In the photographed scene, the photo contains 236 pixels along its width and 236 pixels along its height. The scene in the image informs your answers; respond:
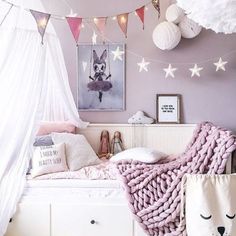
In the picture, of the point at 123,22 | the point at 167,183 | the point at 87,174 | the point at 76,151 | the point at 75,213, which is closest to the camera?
the point at 167,183

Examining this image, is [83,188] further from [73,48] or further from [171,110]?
[73,48]

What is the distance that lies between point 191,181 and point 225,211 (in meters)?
0.29

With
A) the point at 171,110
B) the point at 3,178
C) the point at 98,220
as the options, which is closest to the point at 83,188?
the point at 98,220

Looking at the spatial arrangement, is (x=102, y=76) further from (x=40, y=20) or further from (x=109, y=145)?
(x=40, y=20)

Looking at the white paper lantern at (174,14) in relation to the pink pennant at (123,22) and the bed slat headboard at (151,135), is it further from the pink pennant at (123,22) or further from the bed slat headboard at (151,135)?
the bed slat headboard at (151,135)

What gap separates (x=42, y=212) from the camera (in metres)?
2.59

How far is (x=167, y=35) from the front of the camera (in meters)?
3.19

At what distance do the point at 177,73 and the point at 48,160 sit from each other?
156cm

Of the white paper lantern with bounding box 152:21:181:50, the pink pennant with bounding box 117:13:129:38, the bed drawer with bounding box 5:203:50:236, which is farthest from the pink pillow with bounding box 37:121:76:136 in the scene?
the white paper lantern with bounding box 152:21:181:50

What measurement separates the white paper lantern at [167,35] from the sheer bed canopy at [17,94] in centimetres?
115

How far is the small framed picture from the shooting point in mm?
3430

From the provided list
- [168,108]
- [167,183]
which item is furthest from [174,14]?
[167,183]

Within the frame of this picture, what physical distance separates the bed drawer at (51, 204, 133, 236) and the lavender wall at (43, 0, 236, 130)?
4.03 ft

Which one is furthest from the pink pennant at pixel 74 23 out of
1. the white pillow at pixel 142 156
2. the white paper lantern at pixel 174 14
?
the white pillow at pixel 142 156
